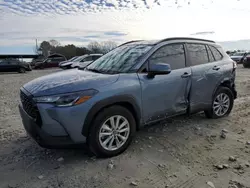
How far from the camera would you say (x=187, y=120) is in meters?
4.93

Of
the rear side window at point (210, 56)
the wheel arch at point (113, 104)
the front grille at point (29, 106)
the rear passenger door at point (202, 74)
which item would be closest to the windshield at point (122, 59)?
the wheel arch at point (113, 104)

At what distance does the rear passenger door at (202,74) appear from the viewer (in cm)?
432

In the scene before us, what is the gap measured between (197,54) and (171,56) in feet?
2.41

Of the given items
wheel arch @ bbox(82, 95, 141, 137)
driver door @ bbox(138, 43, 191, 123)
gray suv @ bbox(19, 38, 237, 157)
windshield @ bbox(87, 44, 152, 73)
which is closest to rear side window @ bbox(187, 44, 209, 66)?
gray suv @ bbox(19, 38, 237, 157)

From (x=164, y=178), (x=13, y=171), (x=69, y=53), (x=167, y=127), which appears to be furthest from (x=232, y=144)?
(x=69, y=53)

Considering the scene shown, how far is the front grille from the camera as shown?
10.0 ft

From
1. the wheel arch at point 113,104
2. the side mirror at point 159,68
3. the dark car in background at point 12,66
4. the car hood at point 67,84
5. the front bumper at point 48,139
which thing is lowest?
the dark car in background at point 12,66

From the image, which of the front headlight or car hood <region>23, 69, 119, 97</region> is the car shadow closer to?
the front headlight

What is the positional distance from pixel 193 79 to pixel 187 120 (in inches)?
42.3

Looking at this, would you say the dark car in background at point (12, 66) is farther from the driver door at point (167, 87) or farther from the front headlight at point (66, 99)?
the front headlight at point (66, 99)

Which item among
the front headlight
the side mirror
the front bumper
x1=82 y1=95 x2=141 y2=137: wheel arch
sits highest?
the side mirror

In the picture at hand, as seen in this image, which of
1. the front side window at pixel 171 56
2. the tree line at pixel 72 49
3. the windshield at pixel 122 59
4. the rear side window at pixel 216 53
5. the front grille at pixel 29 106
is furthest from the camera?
the tree line at pixel 72 49

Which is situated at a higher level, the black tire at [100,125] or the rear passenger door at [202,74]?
the rear passenger door at [202,74]

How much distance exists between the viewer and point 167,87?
384cm
